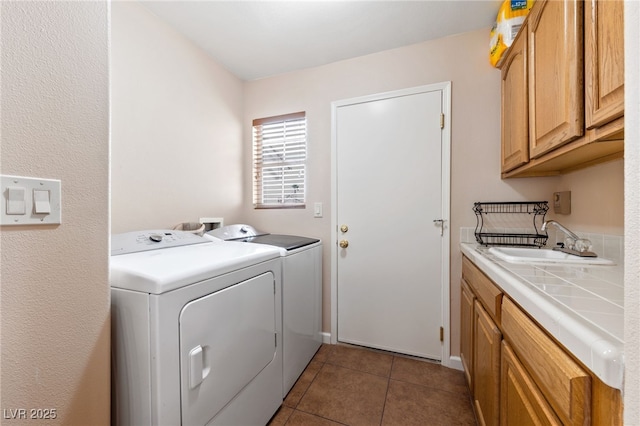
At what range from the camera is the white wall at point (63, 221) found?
0.60 meters

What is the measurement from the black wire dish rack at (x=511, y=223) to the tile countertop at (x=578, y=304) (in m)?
0.66

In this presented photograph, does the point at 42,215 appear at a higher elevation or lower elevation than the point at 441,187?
lower

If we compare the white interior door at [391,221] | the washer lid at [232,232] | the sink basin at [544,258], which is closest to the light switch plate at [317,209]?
the white interior door at [391,221]

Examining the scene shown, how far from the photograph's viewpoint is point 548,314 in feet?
1.97

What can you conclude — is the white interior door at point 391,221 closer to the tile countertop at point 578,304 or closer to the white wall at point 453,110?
the white wall at point 453,110

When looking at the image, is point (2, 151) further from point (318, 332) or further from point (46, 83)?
point (318, 332)

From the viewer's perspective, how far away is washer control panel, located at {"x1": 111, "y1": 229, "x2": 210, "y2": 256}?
117 cm

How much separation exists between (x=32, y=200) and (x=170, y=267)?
40 centimetres

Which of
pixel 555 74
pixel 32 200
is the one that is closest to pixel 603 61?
pixel 555 74

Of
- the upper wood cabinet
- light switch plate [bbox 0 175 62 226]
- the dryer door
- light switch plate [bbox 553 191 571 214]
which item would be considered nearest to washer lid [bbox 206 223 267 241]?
the dryer door

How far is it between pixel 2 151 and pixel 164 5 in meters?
1.62

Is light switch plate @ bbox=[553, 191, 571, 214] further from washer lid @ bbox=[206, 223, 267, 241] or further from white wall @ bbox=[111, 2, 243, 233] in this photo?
white wall @ bbox=[111, 2, 243, 233]

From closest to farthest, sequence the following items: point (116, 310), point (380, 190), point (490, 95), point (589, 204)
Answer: point (116, 310) < point (589, 204) < point (490, 95) < point (380, 190)

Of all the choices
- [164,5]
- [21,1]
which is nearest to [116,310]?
[21,1]
